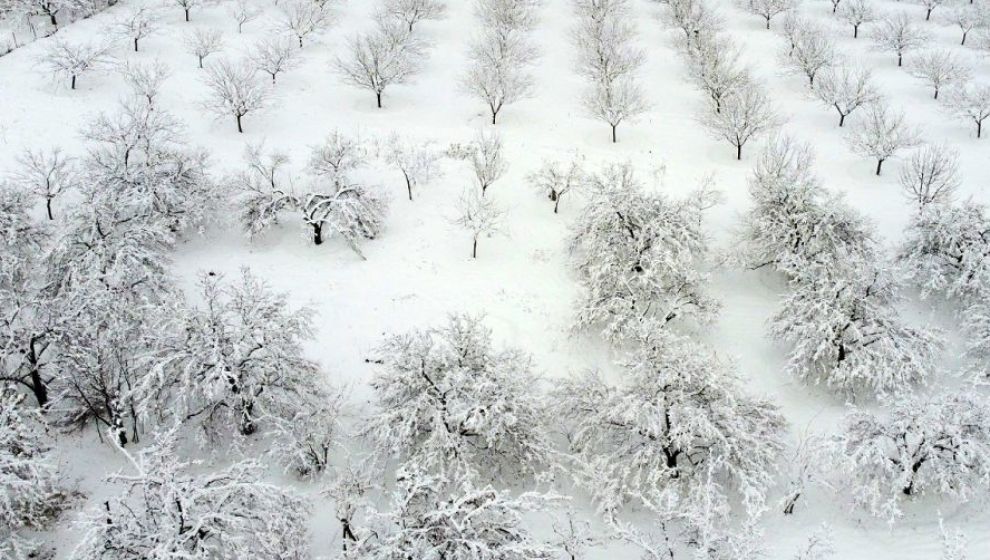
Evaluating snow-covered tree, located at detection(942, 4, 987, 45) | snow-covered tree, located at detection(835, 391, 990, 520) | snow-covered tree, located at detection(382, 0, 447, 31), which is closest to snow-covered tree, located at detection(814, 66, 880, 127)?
snow-covered tree, located at detection(942, 4, 987, 45)

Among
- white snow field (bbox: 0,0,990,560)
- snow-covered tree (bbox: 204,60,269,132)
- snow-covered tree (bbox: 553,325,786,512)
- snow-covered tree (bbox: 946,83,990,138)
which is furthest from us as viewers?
snow-covered tree (bbox: 946,83,990,138)

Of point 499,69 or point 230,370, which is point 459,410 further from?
point 499,69

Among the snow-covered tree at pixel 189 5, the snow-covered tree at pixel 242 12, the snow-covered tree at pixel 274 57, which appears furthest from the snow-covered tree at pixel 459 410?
the snow-covered tree at pixel 189 5

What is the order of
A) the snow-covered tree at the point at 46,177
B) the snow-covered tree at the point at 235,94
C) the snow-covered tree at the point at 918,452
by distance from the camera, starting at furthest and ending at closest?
the snow-covered tree at the point at 235,94
the snow-covered tree at the point at 46,177
the snow-covered tree at the point at 918,452

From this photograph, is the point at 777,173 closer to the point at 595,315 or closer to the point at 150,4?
the point at 595,315

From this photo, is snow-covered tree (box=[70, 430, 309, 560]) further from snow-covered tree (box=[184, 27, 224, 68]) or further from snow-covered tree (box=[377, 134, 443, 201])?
snow-covered tree (box=[184, 27, 224, 68])

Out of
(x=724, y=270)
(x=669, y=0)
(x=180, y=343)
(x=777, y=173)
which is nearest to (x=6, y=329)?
(x=180, y=343)

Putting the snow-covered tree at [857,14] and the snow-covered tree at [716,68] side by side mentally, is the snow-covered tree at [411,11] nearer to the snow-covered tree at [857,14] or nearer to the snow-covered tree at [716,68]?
the snow-covered tree at [716,68]

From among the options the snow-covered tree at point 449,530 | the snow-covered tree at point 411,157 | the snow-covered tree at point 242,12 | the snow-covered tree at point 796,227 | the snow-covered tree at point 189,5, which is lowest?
the snow-covered tree at point 449,530
